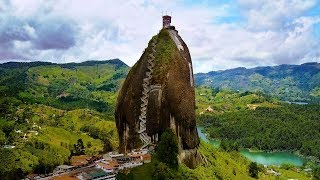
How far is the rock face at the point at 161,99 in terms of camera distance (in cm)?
4788

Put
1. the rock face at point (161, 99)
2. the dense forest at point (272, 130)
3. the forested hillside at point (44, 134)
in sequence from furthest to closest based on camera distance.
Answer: the dense forest at point (272, 130) → the forested hillside at point (44, 134) → the rock face at point (161, 99)

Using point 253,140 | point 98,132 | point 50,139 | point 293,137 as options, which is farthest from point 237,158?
point 293,137

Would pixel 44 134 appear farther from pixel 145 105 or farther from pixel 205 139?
pixel 205 139

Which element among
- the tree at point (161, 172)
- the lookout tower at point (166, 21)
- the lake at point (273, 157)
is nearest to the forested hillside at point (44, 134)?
the tree at point (161, 172)

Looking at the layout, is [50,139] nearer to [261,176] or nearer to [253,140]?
[261,176]

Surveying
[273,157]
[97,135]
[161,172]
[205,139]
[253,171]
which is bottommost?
[273,157]

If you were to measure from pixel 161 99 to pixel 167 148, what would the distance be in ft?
26.5

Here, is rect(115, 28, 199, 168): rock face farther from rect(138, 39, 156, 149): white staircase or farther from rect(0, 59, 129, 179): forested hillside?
rect(0, 59, 129, 179): forested hillside

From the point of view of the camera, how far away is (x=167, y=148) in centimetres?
4172

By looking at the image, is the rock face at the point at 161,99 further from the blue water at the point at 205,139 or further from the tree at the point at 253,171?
the blue water at the point at 205,139

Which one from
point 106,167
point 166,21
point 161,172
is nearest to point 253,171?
point 166,21

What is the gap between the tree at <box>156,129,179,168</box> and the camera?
41.5 m

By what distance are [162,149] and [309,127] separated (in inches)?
5466

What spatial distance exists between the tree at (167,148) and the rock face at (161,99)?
16.2 ft
